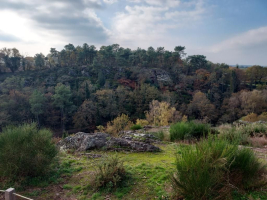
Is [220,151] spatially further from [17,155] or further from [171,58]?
[171,58]

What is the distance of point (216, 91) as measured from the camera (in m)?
49.9

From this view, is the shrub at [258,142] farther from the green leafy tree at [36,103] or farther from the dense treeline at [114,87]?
the green leafy tree at [36,103]

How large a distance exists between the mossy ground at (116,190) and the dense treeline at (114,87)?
2991cm

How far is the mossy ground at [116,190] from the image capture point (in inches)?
143

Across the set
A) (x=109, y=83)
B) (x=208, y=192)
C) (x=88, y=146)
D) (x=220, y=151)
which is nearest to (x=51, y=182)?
(x=88, y=146)

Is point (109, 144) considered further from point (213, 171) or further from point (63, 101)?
point (63, 101)

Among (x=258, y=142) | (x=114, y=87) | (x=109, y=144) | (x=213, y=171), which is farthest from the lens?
(x=114, y=87)

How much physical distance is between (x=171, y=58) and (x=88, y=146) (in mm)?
57871

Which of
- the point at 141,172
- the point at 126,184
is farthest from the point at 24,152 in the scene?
the point at 141,172

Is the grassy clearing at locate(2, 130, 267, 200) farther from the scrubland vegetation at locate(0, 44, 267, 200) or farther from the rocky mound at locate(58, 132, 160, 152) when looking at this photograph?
Answer: the rocky mound at locate(58, 132, 160, 152)

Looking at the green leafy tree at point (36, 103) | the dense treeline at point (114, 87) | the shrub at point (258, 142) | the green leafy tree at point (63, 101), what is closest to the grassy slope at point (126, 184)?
the shrub at point (258, 142)

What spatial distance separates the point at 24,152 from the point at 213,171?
14.2 ft

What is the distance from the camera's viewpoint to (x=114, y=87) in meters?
49.9

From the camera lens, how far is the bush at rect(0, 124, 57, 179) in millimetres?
4188
